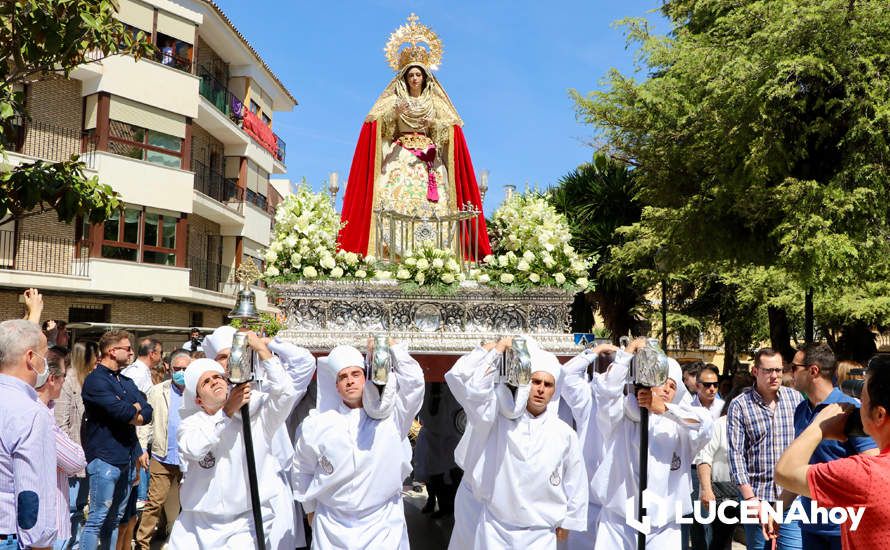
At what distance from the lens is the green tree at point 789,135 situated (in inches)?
476

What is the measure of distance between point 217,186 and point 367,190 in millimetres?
20490

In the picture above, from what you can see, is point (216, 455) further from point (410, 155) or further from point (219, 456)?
point (410, 155)

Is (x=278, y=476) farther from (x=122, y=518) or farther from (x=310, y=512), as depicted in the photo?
(x=122, y=518)

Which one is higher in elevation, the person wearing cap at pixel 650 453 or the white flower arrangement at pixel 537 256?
the white flower arrangement at pixel 537 256

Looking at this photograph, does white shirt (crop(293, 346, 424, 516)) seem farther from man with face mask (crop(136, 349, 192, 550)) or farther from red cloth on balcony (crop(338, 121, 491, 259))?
red cloth on balcony (crop(338, 121, 491, 259))

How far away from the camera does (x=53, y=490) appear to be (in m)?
3.83

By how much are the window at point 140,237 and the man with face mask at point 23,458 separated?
19500 millimetres

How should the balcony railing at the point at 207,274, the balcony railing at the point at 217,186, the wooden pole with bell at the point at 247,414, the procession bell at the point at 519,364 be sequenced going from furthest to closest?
the balcony railing at the point at 207,274
the balcony railing at the point at 217,186
the procession bell at the point at 519,364
the wooden pole with bell at the point at 247,414

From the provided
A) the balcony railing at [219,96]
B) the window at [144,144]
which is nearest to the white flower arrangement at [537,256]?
the window at [144,144]

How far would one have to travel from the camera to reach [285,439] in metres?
6.39

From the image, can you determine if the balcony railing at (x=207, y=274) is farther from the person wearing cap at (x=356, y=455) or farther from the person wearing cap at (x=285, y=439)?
the person wearing cap at (x=356, y=455)

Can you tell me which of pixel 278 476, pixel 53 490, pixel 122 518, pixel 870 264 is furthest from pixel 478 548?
pixel 870 264

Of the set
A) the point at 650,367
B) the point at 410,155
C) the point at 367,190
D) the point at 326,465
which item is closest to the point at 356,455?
the point at 326,465

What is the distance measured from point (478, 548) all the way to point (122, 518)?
10.1 ft
